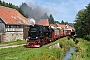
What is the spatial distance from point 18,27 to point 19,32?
1607mm

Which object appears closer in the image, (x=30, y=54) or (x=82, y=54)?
(x=30, y=54)

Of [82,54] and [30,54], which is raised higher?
[30,54]

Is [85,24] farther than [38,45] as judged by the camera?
Yes

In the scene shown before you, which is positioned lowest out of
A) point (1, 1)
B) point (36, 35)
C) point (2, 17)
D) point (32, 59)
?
point (32, 59)

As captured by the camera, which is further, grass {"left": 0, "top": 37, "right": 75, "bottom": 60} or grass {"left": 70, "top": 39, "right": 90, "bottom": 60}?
grass {"left": 70, "top": 39, "right": 90, "bottom": 60}

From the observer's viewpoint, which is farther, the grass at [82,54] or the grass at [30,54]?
the grass at [82,54]

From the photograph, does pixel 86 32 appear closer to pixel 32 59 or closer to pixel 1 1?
pixel 1 1

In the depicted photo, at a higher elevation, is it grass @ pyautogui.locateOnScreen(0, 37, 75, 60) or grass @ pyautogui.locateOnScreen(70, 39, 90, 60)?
grass @ pyautogui.locateOnScreen(0, 37, 75, 60)

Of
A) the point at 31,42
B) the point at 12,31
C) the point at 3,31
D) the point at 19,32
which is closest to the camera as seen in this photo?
the point at 31,42

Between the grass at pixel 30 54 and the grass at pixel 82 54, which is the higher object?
the grass at pixel 30 54

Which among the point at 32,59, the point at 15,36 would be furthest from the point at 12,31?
the point at 32,59

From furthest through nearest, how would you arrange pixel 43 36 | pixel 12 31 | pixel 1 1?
pixel 1 1, pixel 12 31, pixel 43 36

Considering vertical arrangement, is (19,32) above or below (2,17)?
below

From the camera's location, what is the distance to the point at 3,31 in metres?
49.1
